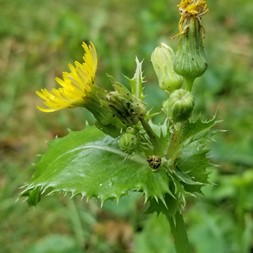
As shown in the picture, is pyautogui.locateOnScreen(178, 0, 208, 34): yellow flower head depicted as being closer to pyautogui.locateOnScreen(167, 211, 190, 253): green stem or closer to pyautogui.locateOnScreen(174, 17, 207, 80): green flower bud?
pyautogui.locateOnScreen(174, 17, 207, 80): green flower bud

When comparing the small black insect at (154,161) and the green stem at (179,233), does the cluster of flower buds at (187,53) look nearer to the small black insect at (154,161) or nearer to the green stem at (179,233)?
the small black insect at (154,161)

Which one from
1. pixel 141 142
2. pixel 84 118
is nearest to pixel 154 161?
pixel 141 142

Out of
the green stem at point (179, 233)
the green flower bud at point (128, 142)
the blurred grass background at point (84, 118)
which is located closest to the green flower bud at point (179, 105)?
the green flower bud at point (128, 142)

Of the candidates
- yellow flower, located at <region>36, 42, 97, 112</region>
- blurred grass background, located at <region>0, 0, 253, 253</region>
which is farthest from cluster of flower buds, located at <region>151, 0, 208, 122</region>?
blurred grass background, located at <region>0, 0, 253, 253</region>

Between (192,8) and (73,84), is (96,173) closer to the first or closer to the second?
(73,84)

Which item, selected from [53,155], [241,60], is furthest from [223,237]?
[241,60]

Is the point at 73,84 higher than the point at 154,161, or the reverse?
the point at 73,84

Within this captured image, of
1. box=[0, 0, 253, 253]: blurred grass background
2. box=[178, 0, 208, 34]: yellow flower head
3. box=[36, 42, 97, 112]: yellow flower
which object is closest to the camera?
box=[36, 42, 97, 112]: yellow flower
